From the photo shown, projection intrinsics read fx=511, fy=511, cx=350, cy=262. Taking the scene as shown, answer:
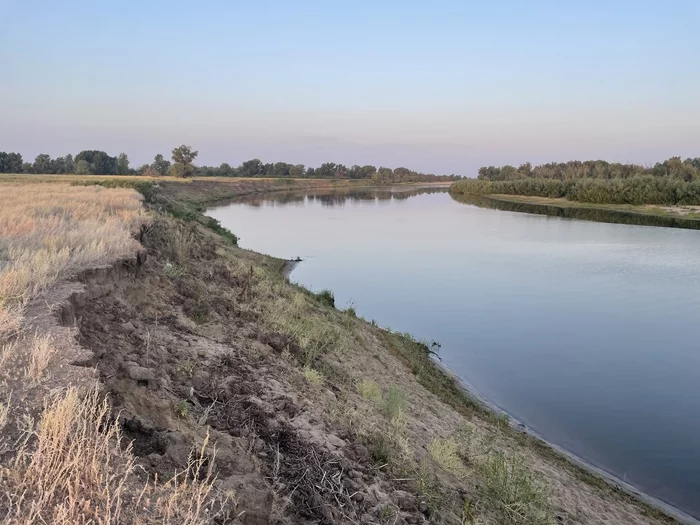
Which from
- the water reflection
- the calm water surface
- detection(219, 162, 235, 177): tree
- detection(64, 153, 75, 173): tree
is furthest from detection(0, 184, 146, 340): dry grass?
detection(219, 162, 235, 177): tree

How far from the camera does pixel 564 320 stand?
1609cm

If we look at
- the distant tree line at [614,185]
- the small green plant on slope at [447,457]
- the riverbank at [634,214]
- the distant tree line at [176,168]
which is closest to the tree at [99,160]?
the distant tree line at [176,168]

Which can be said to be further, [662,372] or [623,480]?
[662,372]

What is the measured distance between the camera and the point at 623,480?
8.14 meters

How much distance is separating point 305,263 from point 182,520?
2273 centimetres

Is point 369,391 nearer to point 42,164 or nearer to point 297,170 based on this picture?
point 42,164

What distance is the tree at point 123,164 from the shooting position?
363 feet

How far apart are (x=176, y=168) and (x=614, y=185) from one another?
73.8 meters

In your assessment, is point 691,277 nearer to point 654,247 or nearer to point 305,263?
point 654,247

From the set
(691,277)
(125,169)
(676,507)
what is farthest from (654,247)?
(125,169)

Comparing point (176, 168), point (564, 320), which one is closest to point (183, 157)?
point (176, 168)

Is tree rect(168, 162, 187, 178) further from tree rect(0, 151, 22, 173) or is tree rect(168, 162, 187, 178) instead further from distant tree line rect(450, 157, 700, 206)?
distant tree line rect(450, 157, 700, 206)

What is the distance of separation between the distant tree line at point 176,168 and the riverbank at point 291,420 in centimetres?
9256

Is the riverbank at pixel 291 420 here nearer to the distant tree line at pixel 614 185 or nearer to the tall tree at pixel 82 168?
the distant tree line at pixel 614 185
